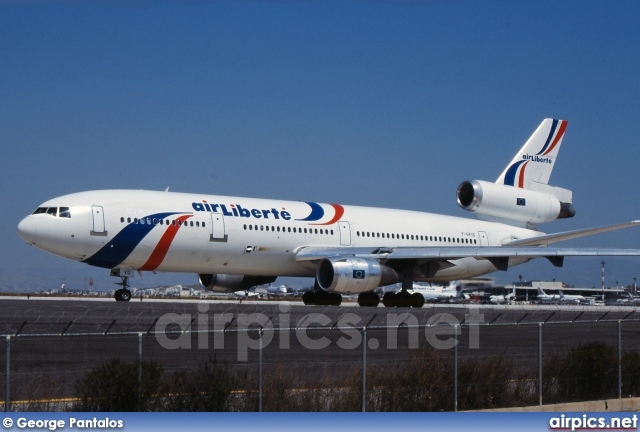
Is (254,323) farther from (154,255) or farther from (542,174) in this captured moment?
(542,174)

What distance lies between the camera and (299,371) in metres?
16.6

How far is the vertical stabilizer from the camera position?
48.8 metres

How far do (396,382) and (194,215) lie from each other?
2116cm

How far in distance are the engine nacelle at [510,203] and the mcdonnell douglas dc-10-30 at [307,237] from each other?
0.20ft

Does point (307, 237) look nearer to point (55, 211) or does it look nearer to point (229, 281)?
point (229, 281)

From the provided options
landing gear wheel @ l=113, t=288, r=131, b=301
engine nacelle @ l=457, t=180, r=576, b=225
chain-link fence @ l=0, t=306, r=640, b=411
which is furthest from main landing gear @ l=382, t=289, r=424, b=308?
chain-link fence @ l=0, t=306, r=640, b=411

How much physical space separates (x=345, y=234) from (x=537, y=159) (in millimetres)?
13954

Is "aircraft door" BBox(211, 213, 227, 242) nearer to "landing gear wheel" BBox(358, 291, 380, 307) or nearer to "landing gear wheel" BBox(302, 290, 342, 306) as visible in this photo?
"landing gear wheel" BBox(302, 290, 342, 306)

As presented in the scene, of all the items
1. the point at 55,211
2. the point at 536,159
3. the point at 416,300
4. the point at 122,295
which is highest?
the point at 536,159

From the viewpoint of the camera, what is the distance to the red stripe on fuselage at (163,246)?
3447cm

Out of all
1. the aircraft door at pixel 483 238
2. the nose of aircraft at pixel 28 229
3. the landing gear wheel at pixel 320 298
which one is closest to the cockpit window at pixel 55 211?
the nose of aircraft at pixel 28 229

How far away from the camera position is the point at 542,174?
49781 millimetres

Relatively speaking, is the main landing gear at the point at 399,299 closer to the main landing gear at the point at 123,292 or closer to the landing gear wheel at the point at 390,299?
the landing gear wheel at the point at 390,299

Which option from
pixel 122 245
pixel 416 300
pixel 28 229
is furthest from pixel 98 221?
pixel 416 300
